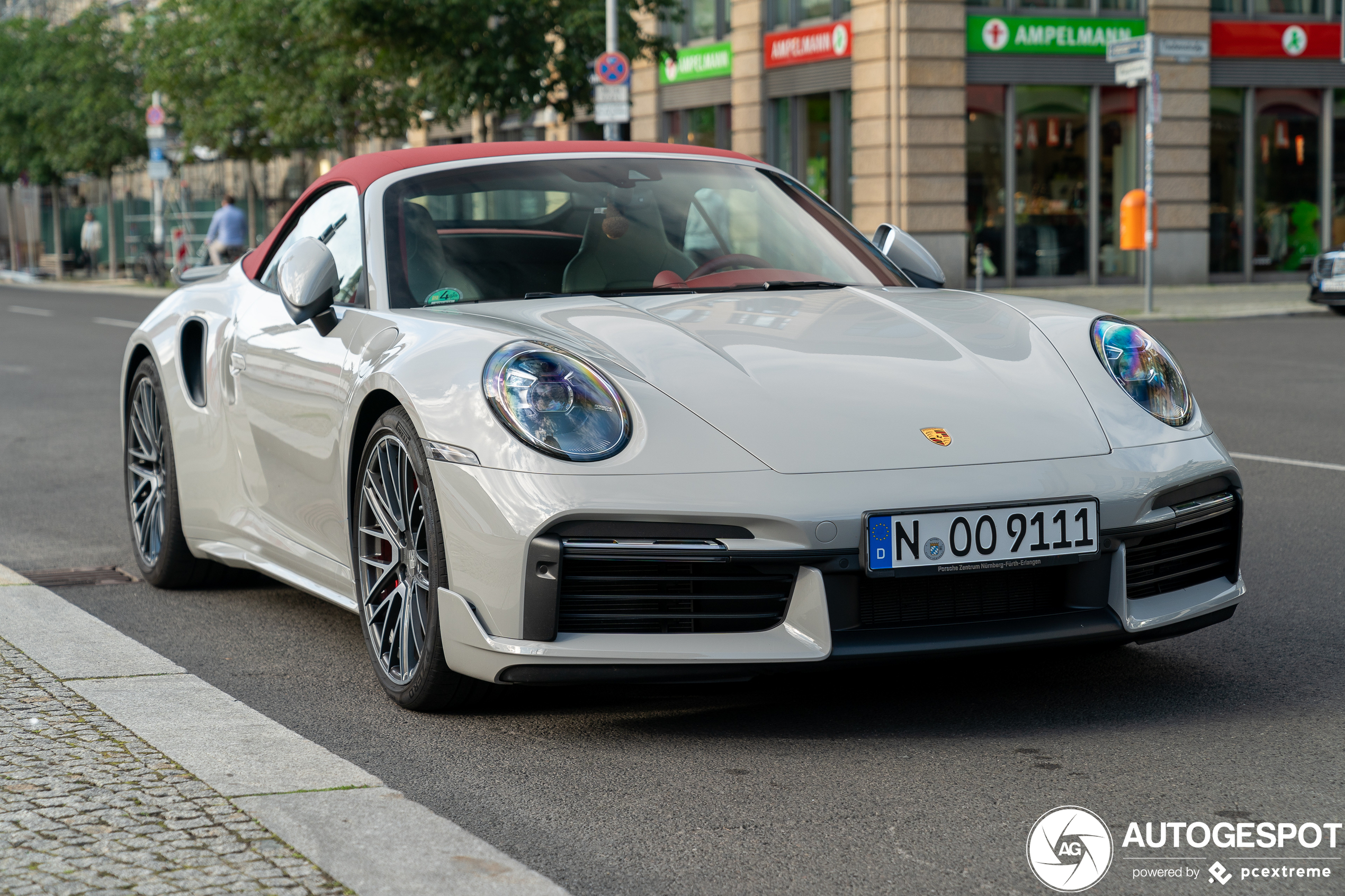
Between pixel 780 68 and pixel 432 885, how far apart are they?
1050 inches

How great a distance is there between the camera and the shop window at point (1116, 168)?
1056 inches

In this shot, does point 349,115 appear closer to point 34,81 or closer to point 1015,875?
point 34,81

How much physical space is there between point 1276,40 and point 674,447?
86.7 ft

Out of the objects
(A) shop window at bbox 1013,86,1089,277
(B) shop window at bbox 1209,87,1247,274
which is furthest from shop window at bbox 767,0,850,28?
(B) shop window at bbox 1209,87,1247,274

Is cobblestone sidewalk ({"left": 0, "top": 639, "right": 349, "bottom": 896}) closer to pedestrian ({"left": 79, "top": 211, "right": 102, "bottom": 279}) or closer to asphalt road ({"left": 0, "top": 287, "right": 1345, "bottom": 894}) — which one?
asphalt road ({"left": 0, "top": 287, "right": 1345, "bottom": 894})

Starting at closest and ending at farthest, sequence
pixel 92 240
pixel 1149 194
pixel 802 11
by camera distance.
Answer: pixel 1149 194
pixel 802 11
pixel 92 240

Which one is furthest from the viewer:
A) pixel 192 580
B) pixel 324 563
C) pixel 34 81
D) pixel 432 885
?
pixel 34 81

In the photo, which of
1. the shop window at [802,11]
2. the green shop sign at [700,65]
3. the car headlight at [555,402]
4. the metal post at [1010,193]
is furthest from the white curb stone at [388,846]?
the green shop sign at [700,65]

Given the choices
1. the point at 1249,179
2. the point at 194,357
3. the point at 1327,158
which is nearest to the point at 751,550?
the point at 194,357

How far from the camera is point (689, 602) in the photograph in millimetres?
3432

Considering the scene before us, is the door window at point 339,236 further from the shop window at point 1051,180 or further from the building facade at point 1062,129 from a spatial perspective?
the shop window at point 1051,180

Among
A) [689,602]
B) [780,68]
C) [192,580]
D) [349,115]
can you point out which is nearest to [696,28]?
[780,68]

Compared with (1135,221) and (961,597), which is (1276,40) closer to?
(1135,221)

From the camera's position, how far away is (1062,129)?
87.7ft
